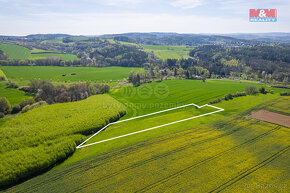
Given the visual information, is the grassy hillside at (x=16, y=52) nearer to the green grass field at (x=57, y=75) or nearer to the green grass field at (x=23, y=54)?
the green grass field at (x=23, y=54)

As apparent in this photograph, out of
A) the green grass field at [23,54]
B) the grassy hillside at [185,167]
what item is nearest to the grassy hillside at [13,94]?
the grassy hillside at [185,167]

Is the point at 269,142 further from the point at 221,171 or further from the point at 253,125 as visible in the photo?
the point at 221,171

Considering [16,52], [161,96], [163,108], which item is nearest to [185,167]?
[163,108]

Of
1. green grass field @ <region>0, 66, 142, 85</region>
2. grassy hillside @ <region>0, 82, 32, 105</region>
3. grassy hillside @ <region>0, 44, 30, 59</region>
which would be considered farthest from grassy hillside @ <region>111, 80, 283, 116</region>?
grassy hillside @ <region>0, 44, 30, 59</region>

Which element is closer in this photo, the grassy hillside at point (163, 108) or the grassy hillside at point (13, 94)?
the grassy hillside at point (163, 108)

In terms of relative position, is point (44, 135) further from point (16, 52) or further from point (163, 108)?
point (16, 52)
